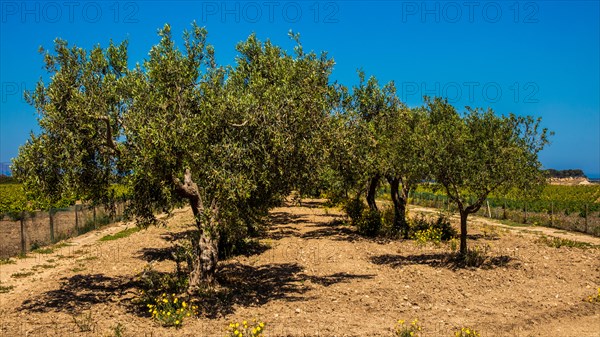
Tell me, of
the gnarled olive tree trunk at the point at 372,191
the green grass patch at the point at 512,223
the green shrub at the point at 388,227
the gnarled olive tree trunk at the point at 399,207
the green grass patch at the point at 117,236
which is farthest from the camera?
the green grass patch at the point at 512,223

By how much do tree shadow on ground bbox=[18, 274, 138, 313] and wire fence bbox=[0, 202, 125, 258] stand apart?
12.3ft

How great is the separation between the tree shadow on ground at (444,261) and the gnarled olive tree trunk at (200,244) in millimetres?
7620

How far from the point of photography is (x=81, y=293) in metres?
15.1

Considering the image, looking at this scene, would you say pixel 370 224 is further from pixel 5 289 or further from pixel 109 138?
pixel 5 289

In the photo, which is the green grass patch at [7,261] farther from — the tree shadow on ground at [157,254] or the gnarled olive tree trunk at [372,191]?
A: the gnarled olive tree trunk at [372,191]

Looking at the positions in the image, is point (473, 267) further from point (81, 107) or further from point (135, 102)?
point (81, 107)

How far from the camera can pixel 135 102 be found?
41.7ft

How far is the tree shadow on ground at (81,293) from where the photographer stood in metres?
13.7

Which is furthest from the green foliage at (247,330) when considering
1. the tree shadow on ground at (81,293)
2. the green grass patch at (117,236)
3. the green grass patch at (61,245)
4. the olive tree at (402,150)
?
the green grass patch at (117,236)

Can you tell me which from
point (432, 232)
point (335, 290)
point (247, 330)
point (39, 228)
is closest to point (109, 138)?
point (247, 330)

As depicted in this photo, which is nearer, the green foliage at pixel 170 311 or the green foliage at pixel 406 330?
the green foliage at pixel 406 330

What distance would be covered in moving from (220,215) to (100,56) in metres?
5.70

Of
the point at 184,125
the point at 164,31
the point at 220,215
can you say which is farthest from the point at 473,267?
the point at 164,31

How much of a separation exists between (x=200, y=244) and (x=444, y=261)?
1001 cm
